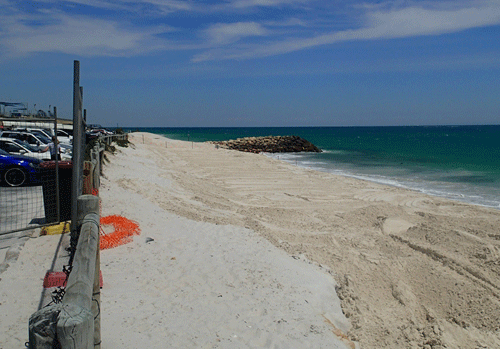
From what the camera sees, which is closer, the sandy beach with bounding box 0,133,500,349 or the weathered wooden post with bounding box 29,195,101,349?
the weathered wooden post with bounding box 29,195,101,349

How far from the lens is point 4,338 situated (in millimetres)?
4094

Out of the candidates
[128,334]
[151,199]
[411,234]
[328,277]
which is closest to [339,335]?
[328,277]

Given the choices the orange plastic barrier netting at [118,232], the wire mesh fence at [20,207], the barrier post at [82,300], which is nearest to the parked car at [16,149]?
the wire mesh fence at [20,207]

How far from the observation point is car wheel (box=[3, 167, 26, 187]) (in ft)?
40.5

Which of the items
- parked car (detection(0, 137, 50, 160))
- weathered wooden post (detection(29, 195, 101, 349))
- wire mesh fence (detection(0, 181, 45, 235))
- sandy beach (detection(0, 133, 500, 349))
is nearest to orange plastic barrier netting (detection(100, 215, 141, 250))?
sandy beach (detection(0, 133, 500, 349))

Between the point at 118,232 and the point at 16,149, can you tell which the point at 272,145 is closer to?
the point at 16,149

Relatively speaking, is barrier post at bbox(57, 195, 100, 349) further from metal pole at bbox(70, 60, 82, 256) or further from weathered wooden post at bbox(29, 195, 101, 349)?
metal pole at bbox(70, 60, 82, 256)

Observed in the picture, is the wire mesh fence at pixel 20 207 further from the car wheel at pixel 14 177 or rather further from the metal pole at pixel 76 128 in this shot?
the metal pole at pixel 76 128

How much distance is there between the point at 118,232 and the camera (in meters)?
7.98

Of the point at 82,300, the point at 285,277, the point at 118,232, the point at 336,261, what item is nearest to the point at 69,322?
the point at 82,300

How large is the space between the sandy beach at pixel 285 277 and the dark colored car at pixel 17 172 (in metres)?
2.39

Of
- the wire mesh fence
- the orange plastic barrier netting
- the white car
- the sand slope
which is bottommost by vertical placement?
the sand slope

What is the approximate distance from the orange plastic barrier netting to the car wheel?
5.40m

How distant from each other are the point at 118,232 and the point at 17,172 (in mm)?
6481
